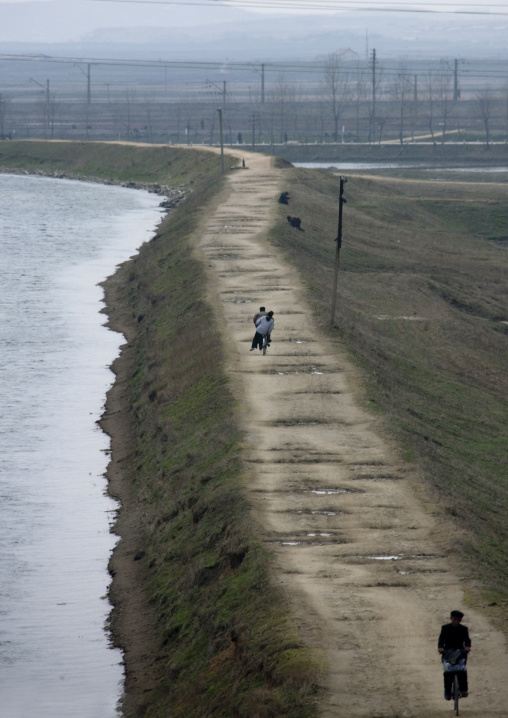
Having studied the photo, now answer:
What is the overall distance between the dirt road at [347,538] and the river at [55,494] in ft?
15.9

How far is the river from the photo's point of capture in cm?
2192

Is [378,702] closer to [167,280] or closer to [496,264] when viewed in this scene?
[167,280]

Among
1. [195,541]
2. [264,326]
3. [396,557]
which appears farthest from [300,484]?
[264,326]

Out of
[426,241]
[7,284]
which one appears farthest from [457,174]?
[7,284]

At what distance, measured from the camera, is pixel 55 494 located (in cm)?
3139

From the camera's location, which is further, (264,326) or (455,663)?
(264,326)

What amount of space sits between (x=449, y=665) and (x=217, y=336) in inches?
999

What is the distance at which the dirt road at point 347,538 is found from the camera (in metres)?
16.3

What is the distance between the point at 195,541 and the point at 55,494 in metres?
8.06

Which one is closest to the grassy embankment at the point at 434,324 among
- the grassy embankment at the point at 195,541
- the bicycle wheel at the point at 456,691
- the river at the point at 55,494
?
the bicycle wheel at the point at 456,691

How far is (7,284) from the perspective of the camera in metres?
63.4

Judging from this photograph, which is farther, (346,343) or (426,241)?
(426,241)

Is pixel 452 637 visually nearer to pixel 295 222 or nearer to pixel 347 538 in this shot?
pixel 347 538

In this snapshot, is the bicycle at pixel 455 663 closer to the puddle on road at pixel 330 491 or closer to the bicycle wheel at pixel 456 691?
the bicycle wheel at pixel 456 691
